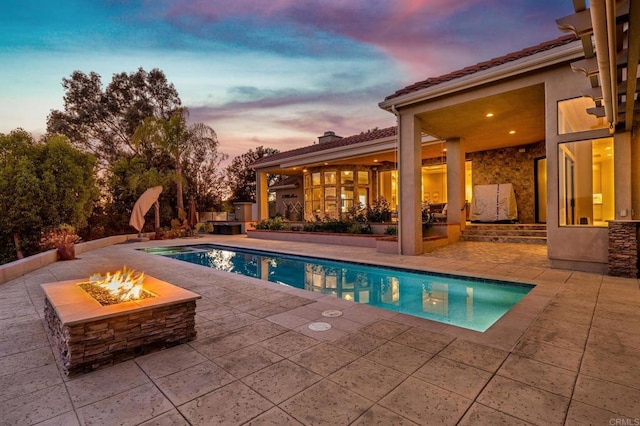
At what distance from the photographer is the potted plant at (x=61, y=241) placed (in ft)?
30.0

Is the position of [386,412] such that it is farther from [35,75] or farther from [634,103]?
[35,75]

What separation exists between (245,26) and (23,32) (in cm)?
771

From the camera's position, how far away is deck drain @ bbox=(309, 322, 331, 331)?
3.45m

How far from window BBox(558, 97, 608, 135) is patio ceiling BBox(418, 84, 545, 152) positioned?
0.75 m

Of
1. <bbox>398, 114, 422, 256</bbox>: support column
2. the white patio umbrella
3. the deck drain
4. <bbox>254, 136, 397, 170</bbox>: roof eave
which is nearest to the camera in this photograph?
the deck drain

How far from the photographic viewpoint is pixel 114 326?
2.68 metres

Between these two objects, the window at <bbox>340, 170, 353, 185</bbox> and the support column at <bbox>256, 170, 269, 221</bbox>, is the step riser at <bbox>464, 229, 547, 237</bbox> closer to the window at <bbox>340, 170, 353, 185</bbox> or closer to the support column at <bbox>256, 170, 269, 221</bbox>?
the window at <bbox>340, 170, 353, 185</bbox>


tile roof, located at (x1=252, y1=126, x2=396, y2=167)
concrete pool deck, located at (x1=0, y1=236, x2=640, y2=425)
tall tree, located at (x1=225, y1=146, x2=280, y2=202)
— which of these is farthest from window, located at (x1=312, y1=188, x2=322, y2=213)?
concrete pool deck, located at (x1=0, y1=236, x2=640, y2=425)

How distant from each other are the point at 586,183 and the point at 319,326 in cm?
649

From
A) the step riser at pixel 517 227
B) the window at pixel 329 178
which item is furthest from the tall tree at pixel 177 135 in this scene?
the step riser at pixel 517 227

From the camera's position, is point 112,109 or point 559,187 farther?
point 112,109

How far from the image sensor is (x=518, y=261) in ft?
23.8

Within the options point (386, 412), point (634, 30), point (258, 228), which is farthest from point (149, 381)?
point (258, 228)

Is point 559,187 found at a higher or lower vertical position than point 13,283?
higher
